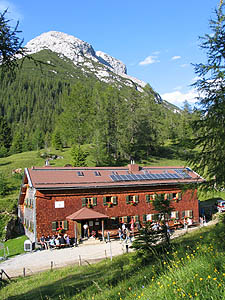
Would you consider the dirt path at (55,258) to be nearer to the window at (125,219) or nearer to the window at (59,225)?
the window at (59,225)

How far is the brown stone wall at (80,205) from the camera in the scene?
1059 inches

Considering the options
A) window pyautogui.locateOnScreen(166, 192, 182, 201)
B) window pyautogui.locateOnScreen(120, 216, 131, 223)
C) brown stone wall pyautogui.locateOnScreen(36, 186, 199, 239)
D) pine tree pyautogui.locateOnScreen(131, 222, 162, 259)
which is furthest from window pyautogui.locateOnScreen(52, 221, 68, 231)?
pine tree pyautogui.locateOnScreen(131, 222, 162, 259)

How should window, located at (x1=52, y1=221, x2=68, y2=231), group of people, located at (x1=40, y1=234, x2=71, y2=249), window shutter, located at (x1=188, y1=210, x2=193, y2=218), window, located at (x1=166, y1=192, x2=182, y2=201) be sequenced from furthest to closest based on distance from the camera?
window shutter, located at (x1=188, y1=210, x2=193, y2=218)
window, located at (x1=166, y1=192, x2=182, y2=201)
window, located at (x1=52, y1=221, x2=68, y2=231)
group of people, located at (x1=40, y1=234, x2=71, y2=249)

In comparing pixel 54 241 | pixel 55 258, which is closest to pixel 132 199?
pixel 54 241

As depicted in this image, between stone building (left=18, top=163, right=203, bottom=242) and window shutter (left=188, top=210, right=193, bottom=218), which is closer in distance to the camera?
stone building (left=18, top=163, right=203, bottom=242)

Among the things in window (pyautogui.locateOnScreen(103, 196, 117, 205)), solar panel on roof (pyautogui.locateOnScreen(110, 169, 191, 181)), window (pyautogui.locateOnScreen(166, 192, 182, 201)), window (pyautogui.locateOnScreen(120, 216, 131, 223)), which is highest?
solar panel on roof (pyautogui.locateOnScreen(110, 169, 191, 181))

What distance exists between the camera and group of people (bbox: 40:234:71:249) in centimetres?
2525

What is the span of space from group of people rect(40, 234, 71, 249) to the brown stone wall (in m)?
0.73

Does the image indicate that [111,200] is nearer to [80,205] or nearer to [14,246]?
[80,205]

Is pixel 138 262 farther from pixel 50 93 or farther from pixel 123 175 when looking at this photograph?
pixel 50 93

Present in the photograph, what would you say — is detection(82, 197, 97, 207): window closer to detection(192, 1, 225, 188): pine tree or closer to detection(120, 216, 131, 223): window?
detection(120, 216, 131, 223): window

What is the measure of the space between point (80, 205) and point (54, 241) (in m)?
4.50

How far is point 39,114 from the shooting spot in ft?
494

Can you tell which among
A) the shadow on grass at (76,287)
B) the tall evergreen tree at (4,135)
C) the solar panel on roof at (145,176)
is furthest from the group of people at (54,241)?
A: the tall evergreen tree at (4,135)
